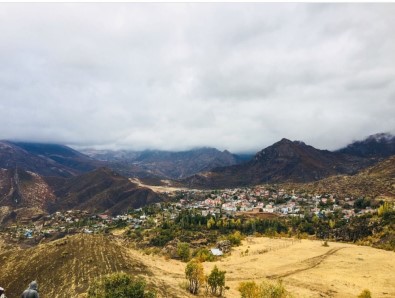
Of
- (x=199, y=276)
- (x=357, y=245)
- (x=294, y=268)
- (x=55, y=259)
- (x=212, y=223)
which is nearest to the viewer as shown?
(x=199, y=276)

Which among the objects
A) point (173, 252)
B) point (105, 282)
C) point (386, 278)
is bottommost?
point (173, 252)

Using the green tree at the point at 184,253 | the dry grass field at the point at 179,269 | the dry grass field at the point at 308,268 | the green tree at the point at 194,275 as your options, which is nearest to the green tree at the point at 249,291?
the dry grass field at the point at 308,268

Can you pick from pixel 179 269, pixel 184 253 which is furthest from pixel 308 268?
pixel 184 253

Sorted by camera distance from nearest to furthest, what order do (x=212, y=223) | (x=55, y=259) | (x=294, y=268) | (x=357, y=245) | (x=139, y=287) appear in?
(x=139, y=287) → (x=55, y=259) → (x=294, y=268) → (x=357, y=245) → (x=212, y=223)

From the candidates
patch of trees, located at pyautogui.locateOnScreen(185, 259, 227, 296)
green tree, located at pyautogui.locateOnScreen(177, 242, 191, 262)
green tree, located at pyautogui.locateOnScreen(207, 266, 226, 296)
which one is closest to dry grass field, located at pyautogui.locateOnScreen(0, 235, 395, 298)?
patch of trees, located at pyautogui.locateOnScreen(185, 259, 227, 296)

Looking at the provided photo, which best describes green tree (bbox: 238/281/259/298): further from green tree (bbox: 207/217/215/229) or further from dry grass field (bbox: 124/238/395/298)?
green tree (bbox: 207/217/215/229)

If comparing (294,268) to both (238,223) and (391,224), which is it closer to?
(391,224)

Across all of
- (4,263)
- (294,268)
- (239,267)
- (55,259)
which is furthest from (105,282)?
(294,268)

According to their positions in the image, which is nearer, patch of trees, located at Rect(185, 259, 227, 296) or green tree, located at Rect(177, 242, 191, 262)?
patch of trees, located at Rect(185, 259, 227, 296)
